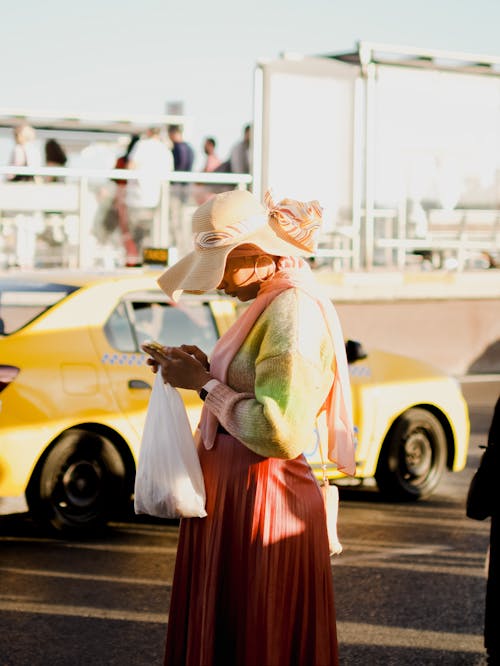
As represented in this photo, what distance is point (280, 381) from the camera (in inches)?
126

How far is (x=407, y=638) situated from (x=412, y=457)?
131 inches

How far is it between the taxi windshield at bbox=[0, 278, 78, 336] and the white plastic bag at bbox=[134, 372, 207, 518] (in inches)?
160

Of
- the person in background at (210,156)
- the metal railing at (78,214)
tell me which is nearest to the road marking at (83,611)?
the metal railing at (78,214)

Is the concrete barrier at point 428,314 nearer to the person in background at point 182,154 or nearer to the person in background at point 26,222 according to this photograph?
the person in background at point 182,154

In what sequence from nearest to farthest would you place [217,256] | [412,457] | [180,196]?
[217,256] → [412,457] → [180,196]

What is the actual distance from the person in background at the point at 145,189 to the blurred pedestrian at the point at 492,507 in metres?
8.18

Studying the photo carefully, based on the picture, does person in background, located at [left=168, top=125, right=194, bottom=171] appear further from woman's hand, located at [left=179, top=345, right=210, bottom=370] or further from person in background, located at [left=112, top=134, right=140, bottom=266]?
woman's hand, located at [left=179, top=345, right=210, bottom=370]

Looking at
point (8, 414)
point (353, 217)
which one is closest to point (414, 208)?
point (353, 217)

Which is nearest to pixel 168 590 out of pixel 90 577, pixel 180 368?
pixel 90 577

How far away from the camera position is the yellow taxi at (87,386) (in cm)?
724

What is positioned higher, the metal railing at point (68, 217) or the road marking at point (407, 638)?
the metal railing at point (68, 217)

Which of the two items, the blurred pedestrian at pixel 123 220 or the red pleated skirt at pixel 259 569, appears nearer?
the red pleated skirt at pixel 259 569

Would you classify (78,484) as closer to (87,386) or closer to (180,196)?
(87,386)

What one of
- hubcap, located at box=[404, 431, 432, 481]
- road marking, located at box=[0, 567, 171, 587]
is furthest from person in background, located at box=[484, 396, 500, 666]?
hubcap, located at box=[404, 431, 432, 481]
